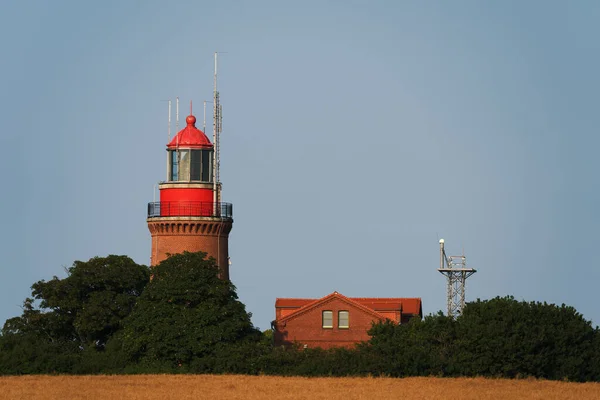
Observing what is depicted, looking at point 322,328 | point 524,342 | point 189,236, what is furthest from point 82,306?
point 524,342

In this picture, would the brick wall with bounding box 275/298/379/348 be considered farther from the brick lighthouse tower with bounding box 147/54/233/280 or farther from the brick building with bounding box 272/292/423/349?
the brick lighthouse tower with bounding box 147/54/233/280

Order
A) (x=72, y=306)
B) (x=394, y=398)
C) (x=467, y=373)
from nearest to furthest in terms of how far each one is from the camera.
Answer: (x=394, y=398) < (x=467, y=373) < (x=72, y=306)

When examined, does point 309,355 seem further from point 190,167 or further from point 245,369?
point 190,167

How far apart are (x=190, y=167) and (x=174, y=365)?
1277cm

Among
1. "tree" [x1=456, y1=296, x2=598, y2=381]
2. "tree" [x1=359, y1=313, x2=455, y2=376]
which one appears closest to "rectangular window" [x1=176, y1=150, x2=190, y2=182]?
"tree" [x1=359, y1=313, x2=455, y2=376]

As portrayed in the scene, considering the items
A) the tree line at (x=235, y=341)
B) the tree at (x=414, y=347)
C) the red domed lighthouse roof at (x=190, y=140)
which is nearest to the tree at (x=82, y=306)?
the tree line at (x=235, y=341)

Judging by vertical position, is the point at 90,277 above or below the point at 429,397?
above

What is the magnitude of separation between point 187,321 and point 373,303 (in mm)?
19368

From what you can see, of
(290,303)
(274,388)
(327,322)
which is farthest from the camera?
(290,303)

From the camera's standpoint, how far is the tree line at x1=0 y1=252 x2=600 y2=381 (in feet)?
326

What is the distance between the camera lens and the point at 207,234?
108812mm

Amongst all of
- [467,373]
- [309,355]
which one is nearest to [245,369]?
[309,355]

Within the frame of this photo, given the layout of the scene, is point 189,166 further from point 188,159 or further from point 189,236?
point 189,236

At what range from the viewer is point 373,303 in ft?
389
